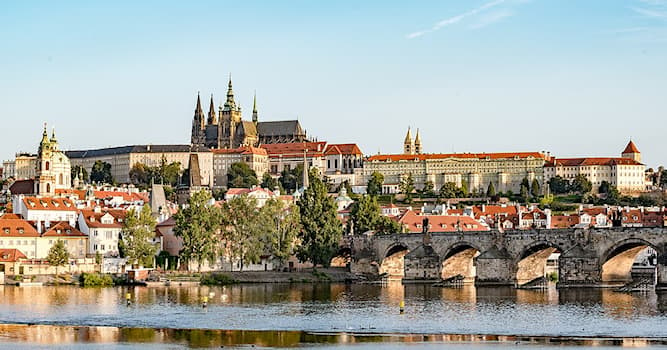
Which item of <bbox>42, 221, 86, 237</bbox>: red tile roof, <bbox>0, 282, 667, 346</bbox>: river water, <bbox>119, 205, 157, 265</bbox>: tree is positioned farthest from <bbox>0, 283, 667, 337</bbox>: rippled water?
<bbox>42, 221, 86, 237</bbox>: red tile roof

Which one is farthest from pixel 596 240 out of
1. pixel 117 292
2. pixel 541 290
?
pixel 117 292

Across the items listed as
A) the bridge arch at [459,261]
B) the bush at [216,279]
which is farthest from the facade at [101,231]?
the bridge arch at [459,261]

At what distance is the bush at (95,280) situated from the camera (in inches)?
3125

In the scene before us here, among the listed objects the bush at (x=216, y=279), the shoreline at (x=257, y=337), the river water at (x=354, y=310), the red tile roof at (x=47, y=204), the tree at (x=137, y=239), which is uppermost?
the red tile roof at (x=47, y=204)

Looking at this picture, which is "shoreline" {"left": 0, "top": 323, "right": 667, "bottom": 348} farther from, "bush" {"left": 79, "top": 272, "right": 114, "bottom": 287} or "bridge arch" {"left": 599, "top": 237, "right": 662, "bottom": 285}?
"bush" {"left": 79, "top": 272, "right": 114, "bottom": 287}

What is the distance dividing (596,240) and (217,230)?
27046 millimetres

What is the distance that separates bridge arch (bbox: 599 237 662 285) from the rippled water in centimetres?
213

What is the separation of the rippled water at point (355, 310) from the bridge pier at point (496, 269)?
Answer: 1.33 metres

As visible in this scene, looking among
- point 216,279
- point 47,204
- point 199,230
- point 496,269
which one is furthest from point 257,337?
point 47,204

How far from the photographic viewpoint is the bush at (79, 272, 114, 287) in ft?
260

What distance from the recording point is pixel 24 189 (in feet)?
453

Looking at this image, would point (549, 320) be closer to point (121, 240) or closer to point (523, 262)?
point (523, 262)

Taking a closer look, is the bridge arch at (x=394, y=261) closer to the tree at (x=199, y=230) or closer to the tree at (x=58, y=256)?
the tree at (x=199, y=230)

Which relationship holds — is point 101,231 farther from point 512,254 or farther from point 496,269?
point 512,254
